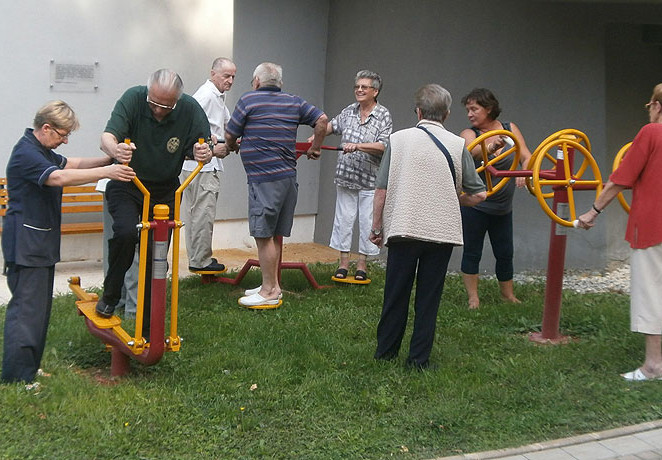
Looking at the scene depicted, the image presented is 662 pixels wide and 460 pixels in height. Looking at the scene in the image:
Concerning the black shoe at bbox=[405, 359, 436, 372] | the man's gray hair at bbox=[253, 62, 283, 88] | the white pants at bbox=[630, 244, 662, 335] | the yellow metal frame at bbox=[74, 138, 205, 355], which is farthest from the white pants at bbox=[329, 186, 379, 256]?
the white pants at bbox=[630, 244, 662, 335]

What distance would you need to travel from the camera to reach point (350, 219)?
8.23m

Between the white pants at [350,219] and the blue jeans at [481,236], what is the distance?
3.92 feet

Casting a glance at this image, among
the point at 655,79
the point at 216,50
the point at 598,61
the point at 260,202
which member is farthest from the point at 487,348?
the point at 216,50

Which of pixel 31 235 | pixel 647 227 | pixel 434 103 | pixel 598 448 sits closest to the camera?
pixel 598 448

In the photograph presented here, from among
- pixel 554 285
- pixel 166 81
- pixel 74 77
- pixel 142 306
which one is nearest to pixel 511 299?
pixel 554 285

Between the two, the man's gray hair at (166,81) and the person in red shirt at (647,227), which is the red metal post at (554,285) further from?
the man's gray hair at (166,81)

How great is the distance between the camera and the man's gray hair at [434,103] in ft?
17.8

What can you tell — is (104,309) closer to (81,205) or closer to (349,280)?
(349,280)

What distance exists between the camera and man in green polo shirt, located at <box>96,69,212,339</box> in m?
5.22

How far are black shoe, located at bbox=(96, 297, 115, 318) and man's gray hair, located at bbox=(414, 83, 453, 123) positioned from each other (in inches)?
90.9

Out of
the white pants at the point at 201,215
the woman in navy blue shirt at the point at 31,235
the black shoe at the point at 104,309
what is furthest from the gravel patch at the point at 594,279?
the woman in navy blue shirt at the point at 31,235

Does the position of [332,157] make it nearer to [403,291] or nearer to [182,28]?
[182,28]

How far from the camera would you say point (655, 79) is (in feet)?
30.3

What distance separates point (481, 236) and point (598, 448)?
2.90m
